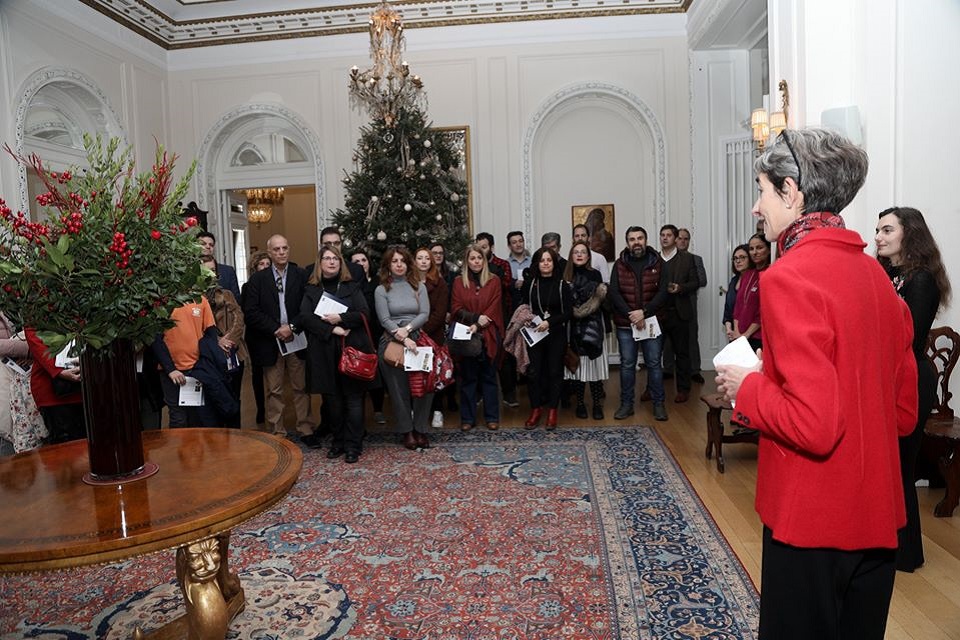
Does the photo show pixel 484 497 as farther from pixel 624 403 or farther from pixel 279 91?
pixel 279 91

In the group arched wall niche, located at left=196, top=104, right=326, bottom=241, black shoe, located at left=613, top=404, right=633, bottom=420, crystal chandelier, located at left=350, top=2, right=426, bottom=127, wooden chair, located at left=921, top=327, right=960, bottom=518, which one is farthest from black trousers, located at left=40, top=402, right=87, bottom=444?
arched wall niche, located at left=196, top=104, right=326, bottom=241

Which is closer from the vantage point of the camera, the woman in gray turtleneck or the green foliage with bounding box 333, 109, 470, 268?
the woman in gray turtleneck

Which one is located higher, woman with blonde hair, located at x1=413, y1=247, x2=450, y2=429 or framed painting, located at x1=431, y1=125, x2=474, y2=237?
framed painting, located at x1=431, y1=125, x2=474, y2=237

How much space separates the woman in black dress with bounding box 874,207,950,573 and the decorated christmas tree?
4828 millimetres

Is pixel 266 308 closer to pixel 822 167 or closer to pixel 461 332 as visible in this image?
pixel 461 332

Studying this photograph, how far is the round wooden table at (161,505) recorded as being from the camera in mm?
1764

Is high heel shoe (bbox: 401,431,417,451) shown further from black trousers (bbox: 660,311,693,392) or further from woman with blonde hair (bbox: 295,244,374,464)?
black trousers (bbox: 660,311,693,392)

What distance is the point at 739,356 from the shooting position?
1.61 m

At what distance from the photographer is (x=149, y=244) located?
2.17 metres

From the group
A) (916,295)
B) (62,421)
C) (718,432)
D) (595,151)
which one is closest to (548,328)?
(718,432)

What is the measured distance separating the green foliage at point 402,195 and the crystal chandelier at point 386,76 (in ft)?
0.78

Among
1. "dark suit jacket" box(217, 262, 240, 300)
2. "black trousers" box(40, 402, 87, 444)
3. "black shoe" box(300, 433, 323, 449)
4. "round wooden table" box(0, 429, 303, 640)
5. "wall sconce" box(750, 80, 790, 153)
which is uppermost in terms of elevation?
"wall sconce" box(750, 80, 790, 153)

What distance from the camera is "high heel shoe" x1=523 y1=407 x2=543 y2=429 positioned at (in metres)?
6.11

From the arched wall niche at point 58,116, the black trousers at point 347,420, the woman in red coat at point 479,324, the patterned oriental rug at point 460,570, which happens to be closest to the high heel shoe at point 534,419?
the woman in red coat at point 479,324
